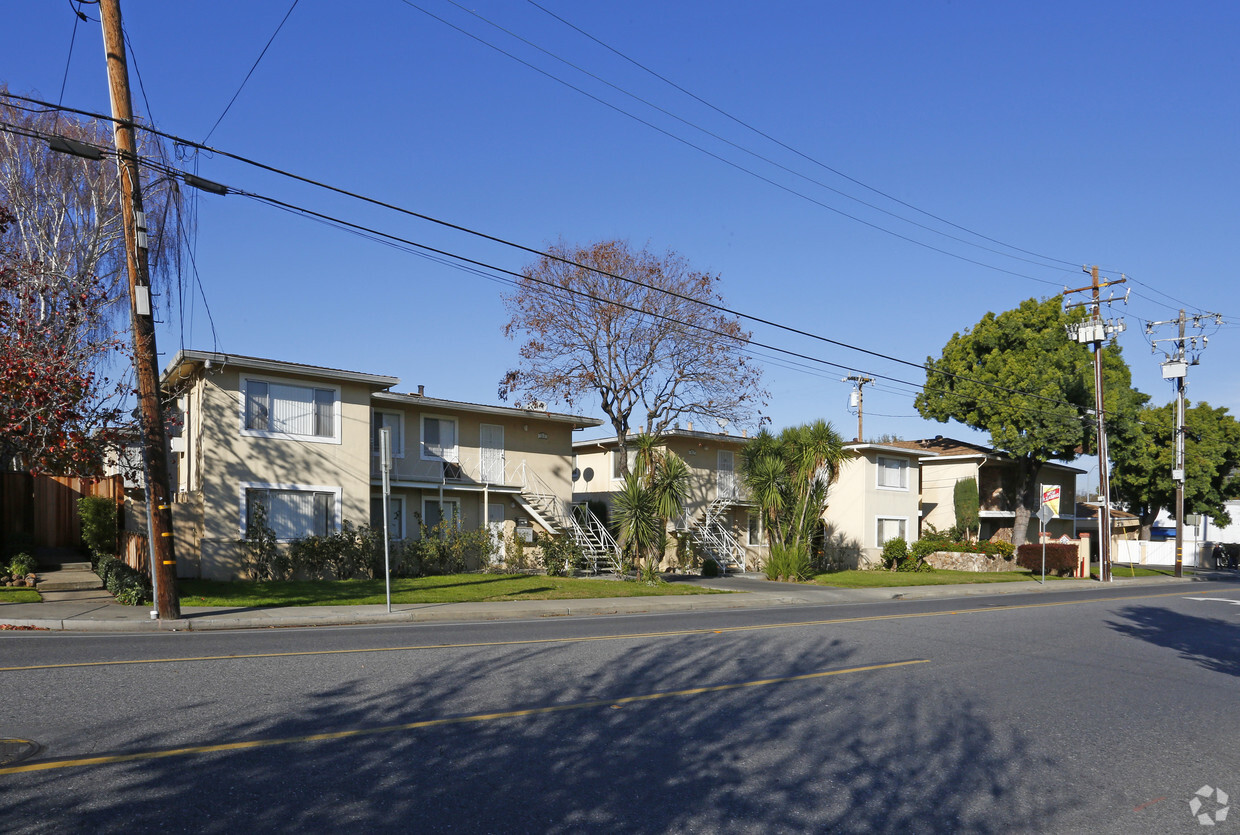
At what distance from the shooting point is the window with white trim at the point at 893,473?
41.2m

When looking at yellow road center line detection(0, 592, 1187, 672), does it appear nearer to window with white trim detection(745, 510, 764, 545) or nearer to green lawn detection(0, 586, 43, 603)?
→ green lawn detection(0, 586, 43, 603)

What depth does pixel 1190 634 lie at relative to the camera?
631 inches

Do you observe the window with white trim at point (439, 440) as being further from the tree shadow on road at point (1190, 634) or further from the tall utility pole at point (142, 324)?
the tree shadow on road at point (1190, 634)

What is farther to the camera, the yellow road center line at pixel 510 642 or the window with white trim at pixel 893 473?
the window with white trim at pixel 893 473

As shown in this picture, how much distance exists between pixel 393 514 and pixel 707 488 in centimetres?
1367

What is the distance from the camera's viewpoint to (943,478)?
50094 millimetres

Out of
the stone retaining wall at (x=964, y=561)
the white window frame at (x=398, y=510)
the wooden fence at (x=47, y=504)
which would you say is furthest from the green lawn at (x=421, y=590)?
the stone retaining wall at (x=964, y=561)

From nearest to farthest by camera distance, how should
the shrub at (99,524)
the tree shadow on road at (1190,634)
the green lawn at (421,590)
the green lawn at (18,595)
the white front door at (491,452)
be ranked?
the tree shadow on road at (1190,634), the green lawn at (18,595), the green lawn at (421,590), the shrub at (99,524), the white front door at (491,452)

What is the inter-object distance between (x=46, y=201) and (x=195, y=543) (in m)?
11.4

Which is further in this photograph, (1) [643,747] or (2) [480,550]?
(2) [480,550]

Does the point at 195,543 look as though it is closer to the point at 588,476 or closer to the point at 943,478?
the point at 588,476

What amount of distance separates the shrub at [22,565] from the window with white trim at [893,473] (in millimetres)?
31861

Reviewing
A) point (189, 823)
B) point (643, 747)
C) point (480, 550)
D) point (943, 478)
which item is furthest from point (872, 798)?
point (943, 478)

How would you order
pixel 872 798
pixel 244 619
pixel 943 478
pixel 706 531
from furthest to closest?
pixel 943 478 → pixel 706 531 → pixel 244 619 → pixel 872 798
